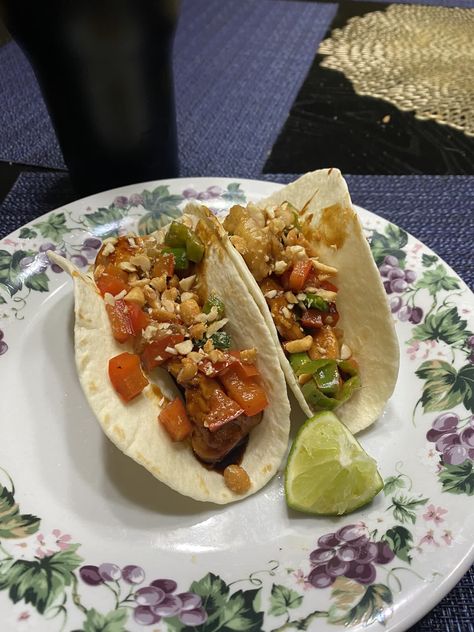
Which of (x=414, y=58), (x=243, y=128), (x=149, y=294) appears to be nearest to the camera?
(x=149, y=294)

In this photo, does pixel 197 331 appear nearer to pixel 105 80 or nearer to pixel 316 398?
pixel 316 398

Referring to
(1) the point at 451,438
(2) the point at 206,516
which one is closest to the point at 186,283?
(2) the point at 206,516

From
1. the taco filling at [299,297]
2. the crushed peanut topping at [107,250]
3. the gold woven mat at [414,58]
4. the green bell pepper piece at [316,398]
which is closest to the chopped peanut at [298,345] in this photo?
the taco filling at [299,297]

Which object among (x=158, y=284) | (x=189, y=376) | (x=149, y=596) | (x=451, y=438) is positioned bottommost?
(x=451, y=438)

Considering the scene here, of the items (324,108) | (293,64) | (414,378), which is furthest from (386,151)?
(414,378)

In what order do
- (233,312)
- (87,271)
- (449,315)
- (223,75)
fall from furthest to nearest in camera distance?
(223,75)
(87,271)
(449,315)
(233,312)

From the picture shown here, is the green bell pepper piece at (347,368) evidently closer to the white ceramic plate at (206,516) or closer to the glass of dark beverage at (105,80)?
the white ceramic plate at (206,516)

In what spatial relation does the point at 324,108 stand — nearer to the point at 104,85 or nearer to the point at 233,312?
the point at 104,85
